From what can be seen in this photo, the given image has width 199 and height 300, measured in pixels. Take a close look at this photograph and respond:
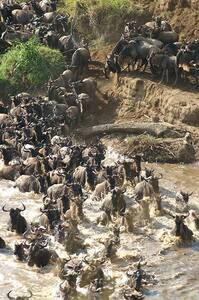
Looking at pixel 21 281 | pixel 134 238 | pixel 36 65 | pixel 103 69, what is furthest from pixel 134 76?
pixel 21 281

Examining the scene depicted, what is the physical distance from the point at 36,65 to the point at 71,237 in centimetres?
1147

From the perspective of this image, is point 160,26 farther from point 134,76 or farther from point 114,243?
point 114,243

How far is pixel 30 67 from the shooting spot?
2758 centimetres

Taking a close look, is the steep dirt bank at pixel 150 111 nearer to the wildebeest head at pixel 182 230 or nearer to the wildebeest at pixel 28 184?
the wildebeest at pixel 28 184

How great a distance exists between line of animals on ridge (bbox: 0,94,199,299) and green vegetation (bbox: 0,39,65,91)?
2.58m

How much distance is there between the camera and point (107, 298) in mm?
15414

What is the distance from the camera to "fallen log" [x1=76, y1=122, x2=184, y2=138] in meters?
23.4

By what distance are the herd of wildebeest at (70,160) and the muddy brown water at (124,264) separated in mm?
212

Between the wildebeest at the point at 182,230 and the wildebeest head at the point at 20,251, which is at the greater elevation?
the wildebeest at the point at 182,230

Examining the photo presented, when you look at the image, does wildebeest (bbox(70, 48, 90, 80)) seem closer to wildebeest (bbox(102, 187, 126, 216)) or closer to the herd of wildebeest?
the herd of wildebeest

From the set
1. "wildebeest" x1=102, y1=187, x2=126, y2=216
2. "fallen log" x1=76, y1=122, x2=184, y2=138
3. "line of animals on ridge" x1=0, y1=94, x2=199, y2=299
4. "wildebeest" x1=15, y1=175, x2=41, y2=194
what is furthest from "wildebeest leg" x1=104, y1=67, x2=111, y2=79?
"wildebeest" x1=102, y1=187, x2=126, y2=216

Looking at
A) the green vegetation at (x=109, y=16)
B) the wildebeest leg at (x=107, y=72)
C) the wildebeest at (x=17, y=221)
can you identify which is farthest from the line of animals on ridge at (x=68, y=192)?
the green vegetation at (x=109, y=16)

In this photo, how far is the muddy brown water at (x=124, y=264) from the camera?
15.6m

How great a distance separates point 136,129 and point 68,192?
208 inches
